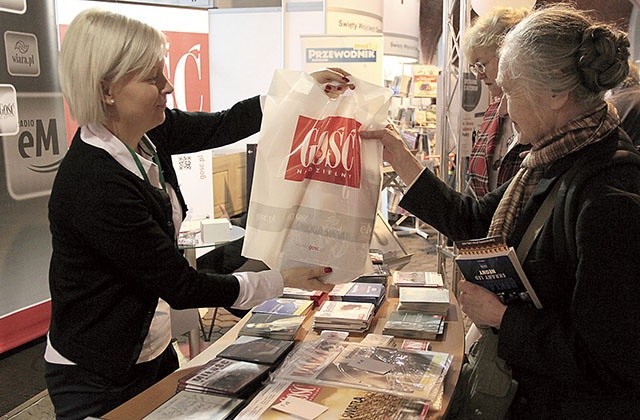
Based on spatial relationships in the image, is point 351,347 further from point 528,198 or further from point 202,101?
point 202,101

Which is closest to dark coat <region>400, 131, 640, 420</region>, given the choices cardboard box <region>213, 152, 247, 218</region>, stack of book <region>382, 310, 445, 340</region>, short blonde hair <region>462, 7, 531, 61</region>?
stack of book <region>382, 310, 445, 340</region>

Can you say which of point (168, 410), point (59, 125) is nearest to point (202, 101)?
point (59, 125)

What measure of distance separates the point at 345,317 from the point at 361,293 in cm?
20

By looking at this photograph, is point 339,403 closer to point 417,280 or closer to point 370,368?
point 370,368

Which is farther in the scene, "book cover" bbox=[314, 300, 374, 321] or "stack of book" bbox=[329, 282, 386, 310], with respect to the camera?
"stack of book" bbox=[329, 282, 386, 310]

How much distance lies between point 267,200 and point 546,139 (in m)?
0.64

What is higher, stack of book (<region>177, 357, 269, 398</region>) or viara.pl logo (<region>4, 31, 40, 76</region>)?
viara.pl logo (<region>4, 31, 40, 76</region>)

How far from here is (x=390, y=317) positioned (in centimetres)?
173

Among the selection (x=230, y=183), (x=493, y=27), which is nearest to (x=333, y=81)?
(x=493, y=27)

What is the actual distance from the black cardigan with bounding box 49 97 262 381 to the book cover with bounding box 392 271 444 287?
806mm

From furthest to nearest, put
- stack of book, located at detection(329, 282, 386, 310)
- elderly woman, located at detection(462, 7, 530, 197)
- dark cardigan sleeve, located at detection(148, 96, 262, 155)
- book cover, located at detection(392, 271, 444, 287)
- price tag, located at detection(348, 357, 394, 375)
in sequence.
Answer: elderly woman, located at detection(462, 7, 530, 197) → book cover, located at detection(392, 271, 444, 287) → stack of book, located at detection(329, 282, 386, 310) → dark cardigan sleeve, located at detection(148, 96, 262, 155) → price tag, located at detection(348, 357, 394, 375)

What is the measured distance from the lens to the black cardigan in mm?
1261

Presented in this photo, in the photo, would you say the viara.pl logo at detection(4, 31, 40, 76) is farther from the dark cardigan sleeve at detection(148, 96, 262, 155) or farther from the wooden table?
the wooden table

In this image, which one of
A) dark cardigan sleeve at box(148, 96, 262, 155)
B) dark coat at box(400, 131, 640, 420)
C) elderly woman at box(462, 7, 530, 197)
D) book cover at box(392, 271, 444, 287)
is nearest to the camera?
dark coat at box(400, 131, 640, 420)
